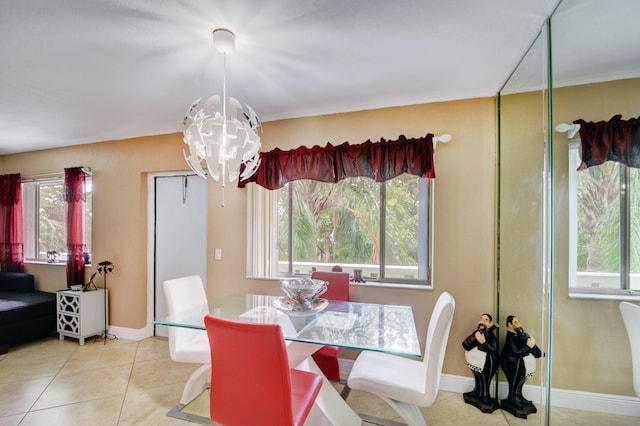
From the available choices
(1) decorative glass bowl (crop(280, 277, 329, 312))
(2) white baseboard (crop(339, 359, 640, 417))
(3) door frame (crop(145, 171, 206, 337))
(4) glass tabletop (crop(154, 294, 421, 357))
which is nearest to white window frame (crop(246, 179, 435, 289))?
(4) glass tabletop (crop(154, 294, 421, 357))

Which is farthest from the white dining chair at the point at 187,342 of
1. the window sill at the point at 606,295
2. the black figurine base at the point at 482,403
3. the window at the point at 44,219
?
the window at the point at 44,219

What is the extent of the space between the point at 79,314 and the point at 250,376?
3.30 meters

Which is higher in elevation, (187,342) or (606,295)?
(606,295)

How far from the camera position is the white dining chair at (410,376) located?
1.67 meters

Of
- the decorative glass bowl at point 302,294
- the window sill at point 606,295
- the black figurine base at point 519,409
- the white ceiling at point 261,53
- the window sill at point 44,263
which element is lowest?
the black figurine base at point 519,409

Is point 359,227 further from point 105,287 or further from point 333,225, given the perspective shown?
point 105,287

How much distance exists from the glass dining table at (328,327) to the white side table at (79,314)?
2085mm

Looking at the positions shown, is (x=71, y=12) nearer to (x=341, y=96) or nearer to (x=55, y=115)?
(x=341, y=96)

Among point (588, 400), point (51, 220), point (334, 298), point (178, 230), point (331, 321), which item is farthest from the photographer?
point (51, 220)

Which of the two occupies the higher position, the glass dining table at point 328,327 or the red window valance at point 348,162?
the red window valance at point 348,162

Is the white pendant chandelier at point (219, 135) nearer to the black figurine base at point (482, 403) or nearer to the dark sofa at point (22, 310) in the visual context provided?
the black figurine base at point (482, 403)

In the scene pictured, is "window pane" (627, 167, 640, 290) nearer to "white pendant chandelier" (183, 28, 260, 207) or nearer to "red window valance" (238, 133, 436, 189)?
"red window valance" (238, 133, 436, 189)

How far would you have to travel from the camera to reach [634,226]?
1211 millimetres

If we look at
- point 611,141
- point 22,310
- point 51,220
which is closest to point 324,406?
point 611,141
